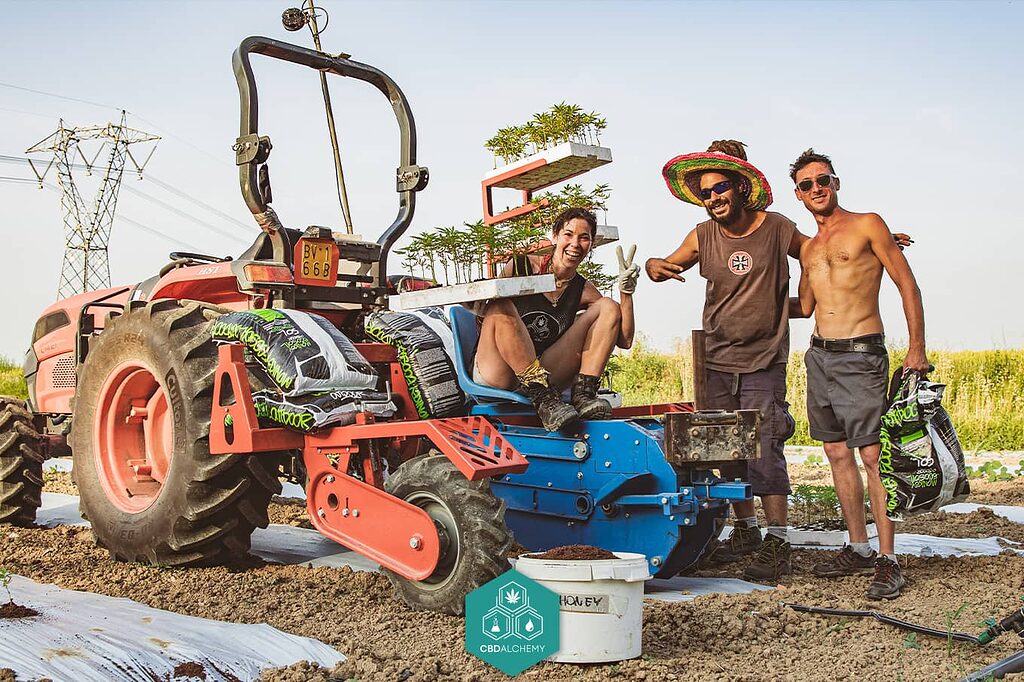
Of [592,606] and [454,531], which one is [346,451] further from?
[592,606]

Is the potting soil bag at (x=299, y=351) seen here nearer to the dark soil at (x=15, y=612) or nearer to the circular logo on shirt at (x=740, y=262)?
the dark soil at (x=15, y=612)

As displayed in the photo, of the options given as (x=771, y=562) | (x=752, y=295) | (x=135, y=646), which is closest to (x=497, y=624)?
(x=135, y=646)

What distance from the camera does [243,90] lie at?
4777mm

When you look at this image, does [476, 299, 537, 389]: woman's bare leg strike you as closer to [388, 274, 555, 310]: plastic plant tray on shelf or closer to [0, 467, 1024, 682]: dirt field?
[388, 274, 555, 310]: plastic plant tray on shelf

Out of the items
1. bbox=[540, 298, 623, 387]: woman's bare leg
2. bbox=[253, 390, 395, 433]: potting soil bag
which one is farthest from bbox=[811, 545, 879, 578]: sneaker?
bbox=[253, 390, 395, 433]: potting soil bag

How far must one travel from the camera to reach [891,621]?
3.50 metres

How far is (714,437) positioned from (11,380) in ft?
44.7

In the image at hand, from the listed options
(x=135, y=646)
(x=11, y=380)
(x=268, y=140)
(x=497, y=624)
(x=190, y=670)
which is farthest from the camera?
(x=11, y=380)

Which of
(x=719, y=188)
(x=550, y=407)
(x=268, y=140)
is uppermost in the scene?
(x=268, y=140)

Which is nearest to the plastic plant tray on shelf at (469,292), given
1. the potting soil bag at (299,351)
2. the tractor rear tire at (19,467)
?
the potting soil bag at (299,351)

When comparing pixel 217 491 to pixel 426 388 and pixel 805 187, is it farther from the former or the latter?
pixel 805 187

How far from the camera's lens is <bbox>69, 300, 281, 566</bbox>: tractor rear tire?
420cm

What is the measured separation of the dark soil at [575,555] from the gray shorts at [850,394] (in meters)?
1.61

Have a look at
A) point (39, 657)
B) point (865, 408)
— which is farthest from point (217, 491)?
point (865, 408)
